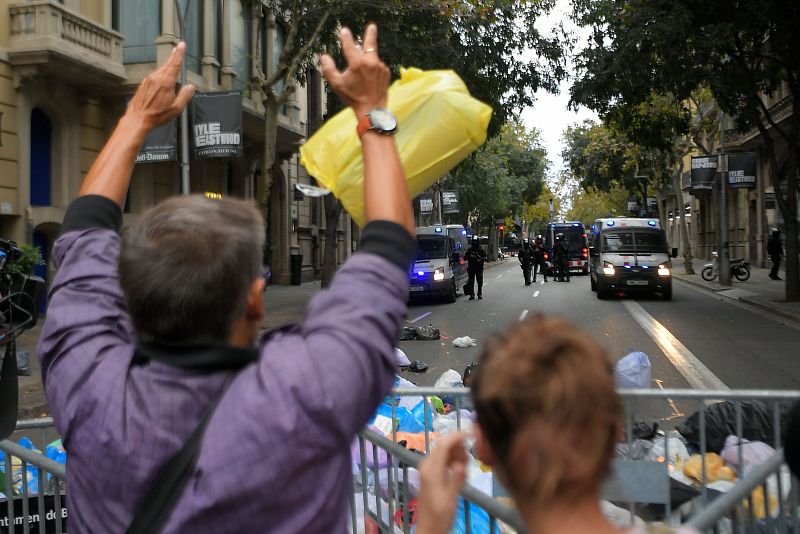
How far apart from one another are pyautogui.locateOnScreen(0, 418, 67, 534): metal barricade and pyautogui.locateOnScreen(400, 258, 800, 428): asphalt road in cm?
309

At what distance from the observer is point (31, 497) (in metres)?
3.37

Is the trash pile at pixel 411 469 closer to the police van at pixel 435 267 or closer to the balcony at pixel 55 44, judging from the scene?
the balcony at pixel 55 44

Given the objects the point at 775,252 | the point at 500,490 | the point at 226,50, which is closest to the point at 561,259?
the point at 775,252

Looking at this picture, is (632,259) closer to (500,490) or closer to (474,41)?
(474,41)

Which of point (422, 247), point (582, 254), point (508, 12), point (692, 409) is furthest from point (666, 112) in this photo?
point (582, 254)

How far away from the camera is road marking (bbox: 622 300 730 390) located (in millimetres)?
8445

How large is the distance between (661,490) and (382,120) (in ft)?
7.31

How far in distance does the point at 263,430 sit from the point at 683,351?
35.1 ft

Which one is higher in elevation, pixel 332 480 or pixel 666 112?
pixel 666 112

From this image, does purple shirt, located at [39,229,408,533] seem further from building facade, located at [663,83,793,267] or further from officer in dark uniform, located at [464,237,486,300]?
building facade, located at [663,83,793,267]

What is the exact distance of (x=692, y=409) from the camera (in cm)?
614

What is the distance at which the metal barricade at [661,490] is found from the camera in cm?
216

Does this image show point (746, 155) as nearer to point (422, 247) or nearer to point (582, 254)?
point (422, 247)

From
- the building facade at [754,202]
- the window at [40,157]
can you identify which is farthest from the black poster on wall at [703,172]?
the window at [40,157]
